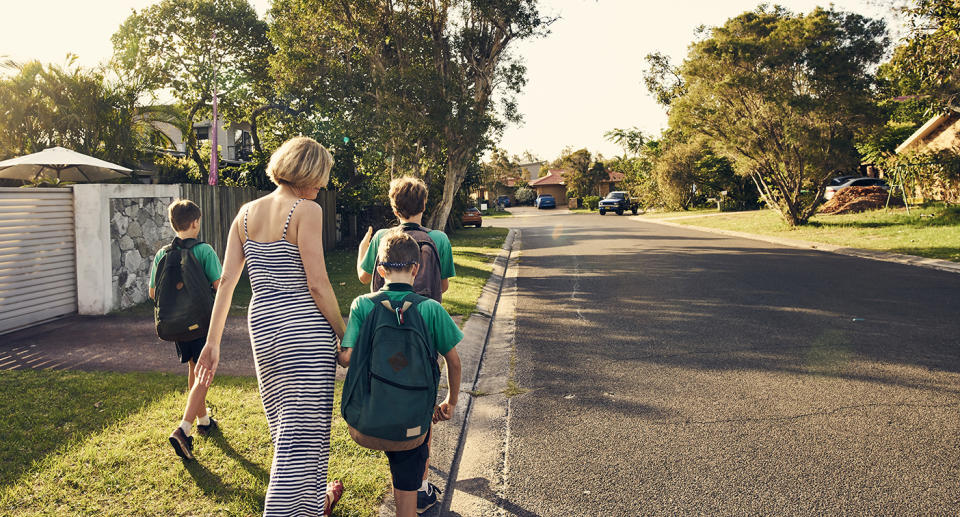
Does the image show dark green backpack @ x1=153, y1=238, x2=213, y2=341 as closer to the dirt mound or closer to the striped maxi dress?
the striped maxi dress

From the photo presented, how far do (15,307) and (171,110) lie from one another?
10.3m

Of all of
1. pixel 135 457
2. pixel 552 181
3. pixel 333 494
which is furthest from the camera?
pixel 552 181

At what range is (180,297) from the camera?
4258 millimetres

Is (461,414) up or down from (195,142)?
down

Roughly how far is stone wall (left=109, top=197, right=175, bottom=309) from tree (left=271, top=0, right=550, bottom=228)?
7056 mm

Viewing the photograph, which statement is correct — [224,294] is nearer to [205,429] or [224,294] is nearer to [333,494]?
[333,494]

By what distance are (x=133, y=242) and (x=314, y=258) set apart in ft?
26.6

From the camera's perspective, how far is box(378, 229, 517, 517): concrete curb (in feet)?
12.5

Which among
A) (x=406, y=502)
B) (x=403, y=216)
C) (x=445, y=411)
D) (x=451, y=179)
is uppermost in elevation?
(x=451, y=179)

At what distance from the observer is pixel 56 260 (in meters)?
8.62

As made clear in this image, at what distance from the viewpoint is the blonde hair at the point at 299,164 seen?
282 cm

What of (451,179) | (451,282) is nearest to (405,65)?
(451,179)

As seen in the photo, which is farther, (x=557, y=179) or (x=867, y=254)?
(x=557, y=179)

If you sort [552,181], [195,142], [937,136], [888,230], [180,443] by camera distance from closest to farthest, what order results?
1. [180,443]
2. [888,230]
3. [195,142]
4. [937,136]
5. [552,181]
